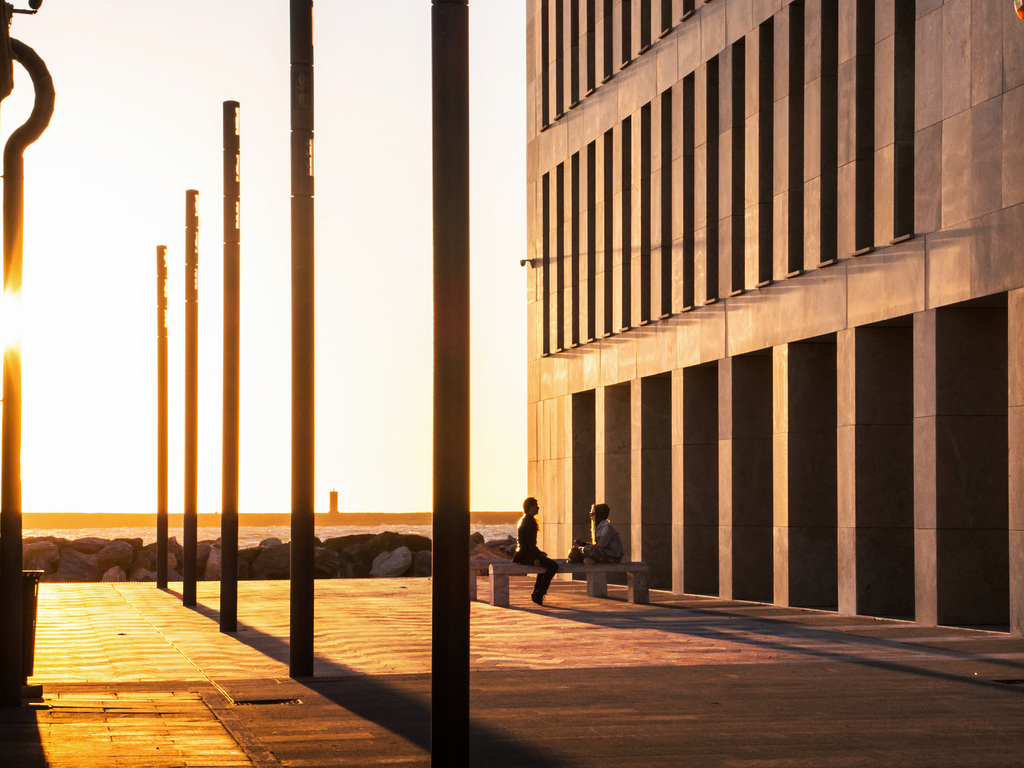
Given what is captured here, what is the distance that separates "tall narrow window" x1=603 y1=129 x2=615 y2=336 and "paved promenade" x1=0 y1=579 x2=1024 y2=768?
41.7 ft

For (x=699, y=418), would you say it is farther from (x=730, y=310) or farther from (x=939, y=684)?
(x=939, y=684)

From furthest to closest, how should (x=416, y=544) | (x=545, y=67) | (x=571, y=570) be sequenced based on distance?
(x=416, y=544), (x=545, y=67), (x=571, y=570)

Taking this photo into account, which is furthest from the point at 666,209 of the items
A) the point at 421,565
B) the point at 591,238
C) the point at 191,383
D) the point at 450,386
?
the point at 450,386

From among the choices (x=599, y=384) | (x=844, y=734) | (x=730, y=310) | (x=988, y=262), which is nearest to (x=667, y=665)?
(x=844, y=734)

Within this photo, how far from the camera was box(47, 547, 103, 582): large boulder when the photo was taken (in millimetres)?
44594

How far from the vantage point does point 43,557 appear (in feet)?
147

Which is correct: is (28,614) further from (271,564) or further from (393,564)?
(393,564)

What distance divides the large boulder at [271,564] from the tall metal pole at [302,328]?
2852 centimetres

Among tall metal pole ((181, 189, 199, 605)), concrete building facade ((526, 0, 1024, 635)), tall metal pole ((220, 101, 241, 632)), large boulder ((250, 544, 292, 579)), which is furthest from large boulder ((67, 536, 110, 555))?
tall metal pole ((220, 101, 241, 632))

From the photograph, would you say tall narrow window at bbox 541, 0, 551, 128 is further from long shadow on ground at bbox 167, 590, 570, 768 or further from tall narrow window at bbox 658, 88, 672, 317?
long shadow on ground at bbox 167, 590, 570, 768

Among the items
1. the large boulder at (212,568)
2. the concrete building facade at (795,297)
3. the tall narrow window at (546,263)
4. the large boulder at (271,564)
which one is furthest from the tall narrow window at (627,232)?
the large boulder at (271,564)

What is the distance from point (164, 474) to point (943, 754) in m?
25.2

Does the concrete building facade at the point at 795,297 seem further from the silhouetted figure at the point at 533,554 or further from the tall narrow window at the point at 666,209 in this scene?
the silhouetted figure at the point at 533,554

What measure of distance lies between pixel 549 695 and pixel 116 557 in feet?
117
